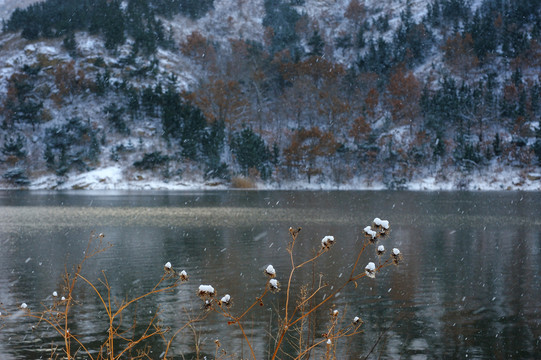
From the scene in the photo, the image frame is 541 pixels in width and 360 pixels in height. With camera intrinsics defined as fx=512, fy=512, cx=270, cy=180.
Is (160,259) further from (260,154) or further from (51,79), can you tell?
(51,79)

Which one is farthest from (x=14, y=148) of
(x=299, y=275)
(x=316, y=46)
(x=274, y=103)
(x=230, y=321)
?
(x=230, y=321)

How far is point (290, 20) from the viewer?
399ft

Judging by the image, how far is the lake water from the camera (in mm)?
11586

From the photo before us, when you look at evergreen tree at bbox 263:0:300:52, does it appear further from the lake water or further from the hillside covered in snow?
the lake water

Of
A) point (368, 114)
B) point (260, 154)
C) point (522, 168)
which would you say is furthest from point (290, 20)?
point (522, 168)

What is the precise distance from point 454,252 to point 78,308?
16.1 metres

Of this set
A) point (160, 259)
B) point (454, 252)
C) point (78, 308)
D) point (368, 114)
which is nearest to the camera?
point (78, 308)

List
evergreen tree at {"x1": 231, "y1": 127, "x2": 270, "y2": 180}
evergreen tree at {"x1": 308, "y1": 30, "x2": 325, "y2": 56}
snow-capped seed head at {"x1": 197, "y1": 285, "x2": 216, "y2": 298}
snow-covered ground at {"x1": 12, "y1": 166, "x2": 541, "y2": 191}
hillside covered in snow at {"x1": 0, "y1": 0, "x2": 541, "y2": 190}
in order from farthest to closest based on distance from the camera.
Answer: evergreen tree at {"x1": 308, "y1": 30, "x2": 325, "y2": 56} → evergreen tree at {"x1": 231, "y1": 127, "x2": 270, "y2": 180} → hillside covered in snow at {"x1": 0, "y1": 0, "x2": 541, "y2": 190} → snow-covered ground at {"x1": 12, "y1": 166, "x2": 541, "y2": 191} → snow-capped seed head at {"x1": 197, "y1": 285, "x2": 216, "y2": 298}

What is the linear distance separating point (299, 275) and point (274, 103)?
81276 millimetres

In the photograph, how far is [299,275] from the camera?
1864 centimetres

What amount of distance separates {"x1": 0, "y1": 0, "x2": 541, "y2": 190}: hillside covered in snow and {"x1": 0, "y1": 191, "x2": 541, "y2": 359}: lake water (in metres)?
40.4

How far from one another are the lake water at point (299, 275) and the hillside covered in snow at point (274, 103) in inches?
1592

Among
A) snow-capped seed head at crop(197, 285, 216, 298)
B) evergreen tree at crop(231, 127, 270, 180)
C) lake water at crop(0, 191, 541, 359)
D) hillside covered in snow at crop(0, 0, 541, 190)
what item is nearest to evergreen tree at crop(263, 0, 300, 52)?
hillside covered in snow at crop(0, 0, 541, 190)

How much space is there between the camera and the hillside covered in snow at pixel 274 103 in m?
77.9
